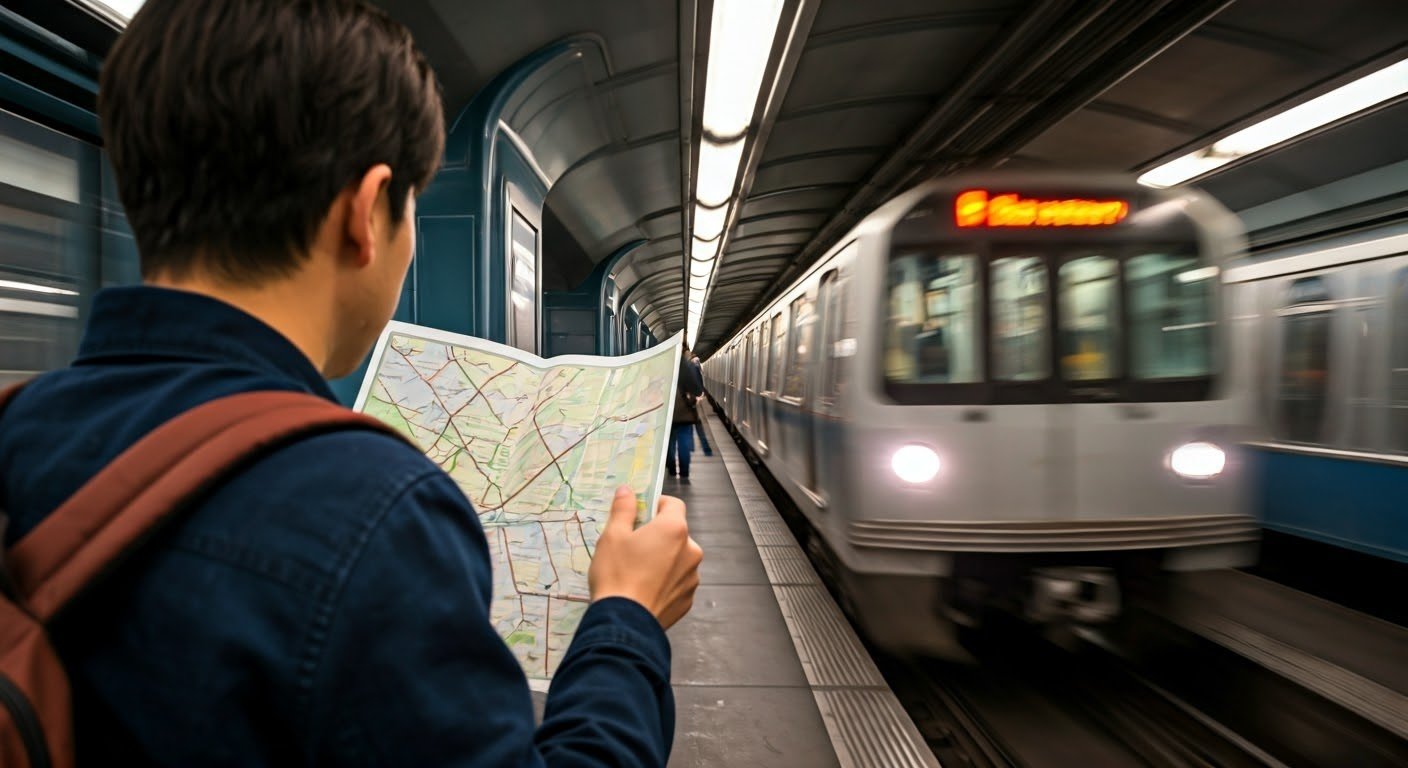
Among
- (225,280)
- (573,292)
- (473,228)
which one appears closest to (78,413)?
(225,280)

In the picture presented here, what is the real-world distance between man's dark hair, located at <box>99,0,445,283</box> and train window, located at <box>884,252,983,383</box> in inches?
141

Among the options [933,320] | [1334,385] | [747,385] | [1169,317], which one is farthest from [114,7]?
[747,385]

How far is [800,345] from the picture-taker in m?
6.53

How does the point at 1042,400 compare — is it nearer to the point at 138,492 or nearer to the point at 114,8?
the point at 138,492

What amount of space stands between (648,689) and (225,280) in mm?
567

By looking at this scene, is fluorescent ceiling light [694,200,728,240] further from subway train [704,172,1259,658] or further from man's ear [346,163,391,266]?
man's ear [346,163,391,266]

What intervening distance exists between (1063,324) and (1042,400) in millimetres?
424

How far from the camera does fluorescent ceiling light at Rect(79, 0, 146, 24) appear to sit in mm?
2641

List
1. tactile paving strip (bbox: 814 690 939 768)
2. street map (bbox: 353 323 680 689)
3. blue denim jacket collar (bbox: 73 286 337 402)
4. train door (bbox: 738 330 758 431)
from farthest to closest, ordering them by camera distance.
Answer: train door (bbox: 738 330 758 431) → tactile paving strip (bbox: 814 690 939 768) → street map (bbox: 353 323 680 689) → blue denim jacket collar (bbox: 73 286 337 402)

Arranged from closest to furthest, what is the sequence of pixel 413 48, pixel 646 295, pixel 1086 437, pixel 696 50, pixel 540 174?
pixel 413 48 → pixel 1086 437 → pixel 696 50 → pixel 540 174 → pixel 646 295

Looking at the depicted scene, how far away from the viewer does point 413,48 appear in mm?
794

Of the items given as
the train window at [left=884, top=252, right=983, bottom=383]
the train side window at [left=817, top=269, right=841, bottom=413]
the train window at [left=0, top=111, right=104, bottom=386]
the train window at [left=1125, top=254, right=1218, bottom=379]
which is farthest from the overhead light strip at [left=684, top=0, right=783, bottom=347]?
the train window at [left=1125, top=254, right=1218, bottom=379]

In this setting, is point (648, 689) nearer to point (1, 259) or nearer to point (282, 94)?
point (282, 94)

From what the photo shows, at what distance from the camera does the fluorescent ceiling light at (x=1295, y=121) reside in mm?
5789
